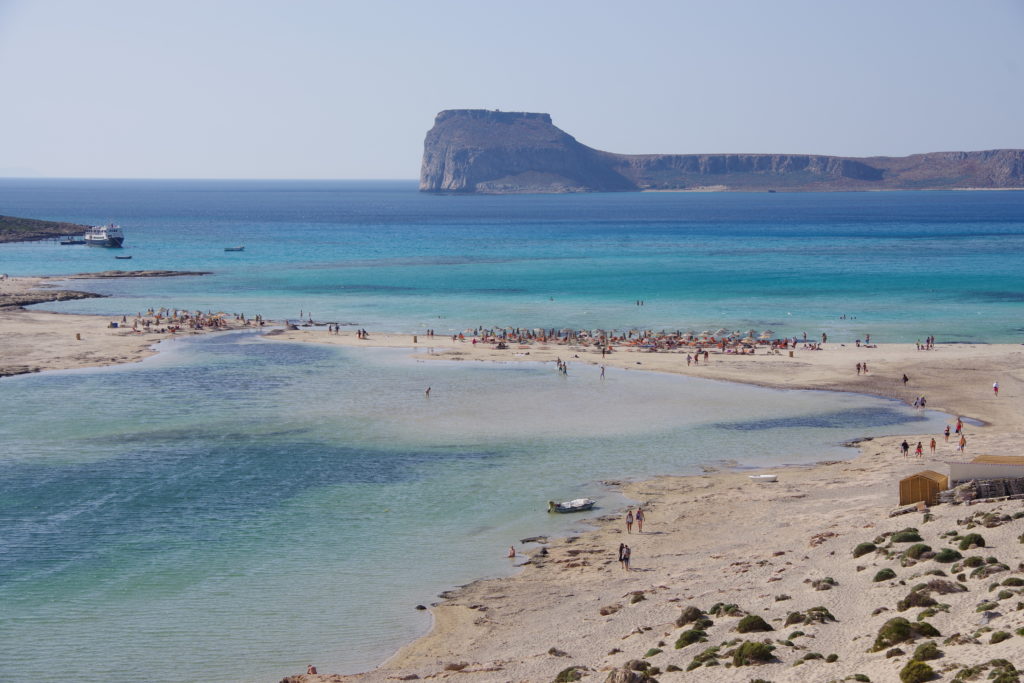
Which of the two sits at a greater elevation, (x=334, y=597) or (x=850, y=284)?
(x=850, y=284)

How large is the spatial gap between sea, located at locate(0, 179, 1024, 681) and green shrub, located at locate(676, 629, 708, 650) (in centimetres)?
710

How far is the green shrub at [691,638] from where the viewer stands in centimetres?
2253

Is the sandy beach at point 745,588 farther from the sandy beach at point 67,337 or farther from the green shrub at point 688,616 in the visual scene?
the sandy beach at point 67,337

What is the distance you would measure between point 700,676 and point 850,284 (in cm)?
8762

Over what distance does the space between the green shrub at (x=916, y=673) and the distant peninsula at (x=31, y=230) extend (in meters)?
149

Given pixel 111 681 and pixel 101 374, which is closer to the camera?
pixel 111 681

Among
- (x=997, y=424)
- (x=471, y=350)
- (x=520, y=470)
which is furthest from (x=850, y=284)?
(x=520, y=470)

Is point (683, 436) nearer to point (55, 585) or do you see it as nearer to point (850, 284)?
point (55, 585)

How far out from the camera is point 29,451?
41750mm

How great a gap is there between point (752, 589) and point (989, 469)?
9743mm

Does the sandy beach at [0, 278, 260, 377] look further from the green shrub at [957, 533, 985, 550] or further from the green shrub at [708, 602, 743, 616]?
the green shrub at [957, 533, 985, 550]

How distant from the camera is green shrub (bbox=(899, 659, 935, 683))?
18.4 m

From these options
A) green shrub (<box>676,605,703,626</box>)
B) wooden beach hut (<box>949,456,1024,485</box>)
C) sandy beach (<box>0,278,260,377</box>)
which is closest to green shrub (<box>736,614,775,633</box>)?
green shrub (<box>676,605,703,626</box>)

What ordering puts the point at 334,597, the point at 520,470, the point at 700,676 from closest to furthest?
the point at 700,676 < the point at 334,597 < the point at 520,470
